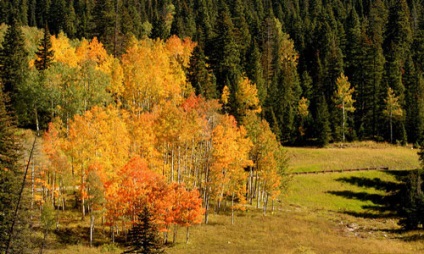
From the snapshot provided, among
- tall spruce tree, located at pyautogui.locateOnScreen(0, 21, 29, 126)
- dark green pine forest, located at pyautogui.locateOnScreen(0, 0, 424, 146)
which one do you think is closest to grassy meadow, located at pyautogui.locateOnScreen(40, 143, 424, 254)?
dark green pine forest, located at pyautogui.locateOnScreen(0, 0, 424, 146)

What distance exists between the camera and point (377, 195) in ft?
228

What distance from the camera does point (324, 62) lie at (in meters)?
110

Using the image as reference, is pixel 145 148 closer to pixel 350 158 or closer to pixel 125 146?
pixel 125 146

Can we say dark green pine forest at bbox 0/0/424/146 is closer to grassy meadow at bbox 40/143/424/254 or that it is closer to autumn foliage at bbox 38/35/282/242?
grassy meadow at bbox 40/143/424/254

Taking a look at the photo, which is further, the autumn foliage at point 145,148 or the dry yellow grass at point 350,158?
the dry yellow grass at point 350,158

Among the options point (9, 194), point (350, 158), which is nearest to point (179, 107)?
point (9, 194)

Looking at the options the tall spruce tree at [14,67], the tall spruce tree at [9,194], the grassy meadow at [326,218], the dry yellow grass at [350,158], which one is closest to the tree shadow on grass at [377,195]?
the grassy meadow at [326,218]

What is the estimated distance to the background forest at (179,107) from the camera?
4334 cm

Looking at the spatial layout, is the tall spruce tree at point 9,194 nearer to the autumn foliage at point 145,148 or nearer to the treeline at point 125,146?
the treeline at point 125,146

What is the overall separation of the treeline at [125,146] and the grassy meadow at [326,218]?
2584mm

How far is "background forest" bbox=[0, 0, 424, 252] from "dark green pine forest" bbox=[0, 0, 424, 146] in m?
0.37

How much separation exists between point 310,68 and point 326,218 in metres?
64.4

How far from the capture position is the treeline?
42.5 metres

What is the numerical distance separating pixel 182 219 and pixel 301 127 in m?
54.6
